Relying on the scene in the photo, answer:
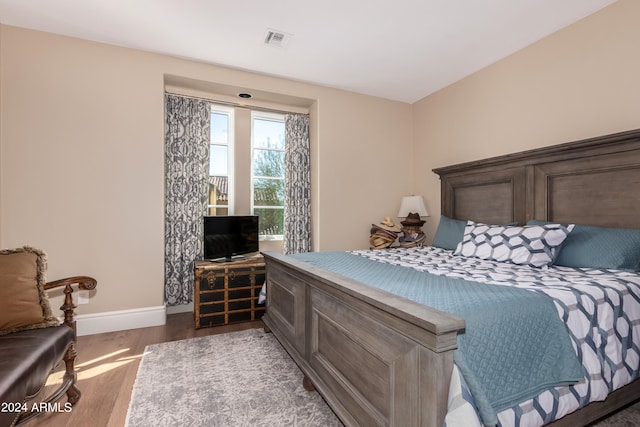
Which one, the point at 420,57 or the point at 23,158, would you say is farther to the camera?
the point at 420,57

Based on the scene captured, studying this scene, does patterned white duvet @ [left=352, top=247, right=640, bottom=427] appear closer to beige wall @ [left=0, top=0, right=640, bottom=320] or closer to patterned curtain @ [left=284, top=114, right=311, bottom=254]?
beige wall @ [left=0, top=0, right=640, bottom=320]

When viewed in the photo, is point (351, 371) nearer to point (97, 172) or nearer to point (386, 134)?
point (97, 172)

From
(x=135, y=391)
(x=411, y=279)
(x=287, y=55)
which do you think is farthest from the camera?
(x=287, y=55)

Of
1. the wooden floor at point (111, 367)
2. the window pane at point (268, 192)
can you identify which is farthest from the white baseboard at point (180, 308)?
the window pane at point (268, 192)

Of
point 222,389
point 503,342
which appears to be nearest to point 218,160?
point 222,389

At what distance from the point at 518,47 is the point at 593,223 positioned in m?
1.83

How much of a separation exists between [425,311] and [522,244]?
1.66m

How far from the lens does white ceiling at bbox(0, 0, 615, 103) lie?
2.41 meters

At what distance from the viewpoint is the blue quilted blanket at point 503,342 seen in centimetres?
105

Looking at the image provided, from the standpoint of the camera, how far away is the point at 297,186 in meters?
4.01

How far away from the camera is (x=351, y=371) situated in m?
1.44

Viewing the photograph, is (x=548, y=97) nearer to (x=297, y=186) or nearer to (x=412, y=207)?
(x=412, y=207)

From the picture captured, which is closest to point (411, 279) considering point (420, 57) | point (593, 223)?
point (593, 223)

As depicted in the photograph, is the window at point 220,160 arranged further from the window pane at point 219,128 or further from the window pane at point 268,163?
the window pane at point 268,163
